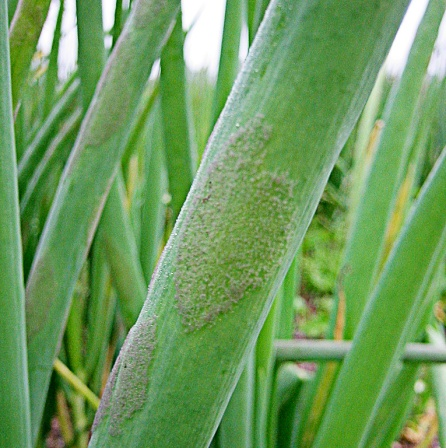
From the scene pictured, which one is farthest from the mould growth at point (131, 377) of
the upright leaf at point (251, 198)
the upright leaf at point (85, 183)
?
the upright leaf at point (85, 183)

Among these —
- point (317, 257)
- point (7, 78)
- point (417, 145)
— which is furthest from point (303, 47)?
point (317, 257)

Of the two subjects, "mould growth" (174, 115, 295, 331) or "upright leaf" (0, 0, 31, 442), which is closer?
"mould growth" (174, 115, 295, 331)

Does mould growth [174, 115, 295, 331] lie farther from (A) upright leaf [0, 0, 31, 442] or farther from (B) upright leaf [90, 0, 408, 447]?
(A) upright leaf [0, 0, 31, 442]

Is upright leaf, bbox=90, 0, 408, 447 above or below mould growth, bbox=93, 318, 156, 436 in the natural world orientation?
above

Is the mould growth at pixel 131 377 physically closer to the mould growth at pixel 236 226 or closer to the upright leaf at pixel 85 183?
the mould growth at pixel 236 226

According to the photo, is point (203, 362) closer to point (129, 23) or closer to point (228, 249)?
point (228, 249)

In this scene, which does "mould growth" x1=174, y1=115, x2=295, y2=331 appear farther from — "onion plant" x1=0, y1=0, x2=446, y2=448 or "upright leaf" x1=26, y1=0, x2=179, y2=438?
"upright leaf" x1=26, y1=0, x2=179, y2=438

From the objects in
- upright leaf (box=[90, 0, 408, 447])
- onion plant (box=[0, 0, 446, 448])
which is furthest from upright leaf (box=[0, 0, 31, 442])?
upright leaf (box=[90, 0, 408, 447])
